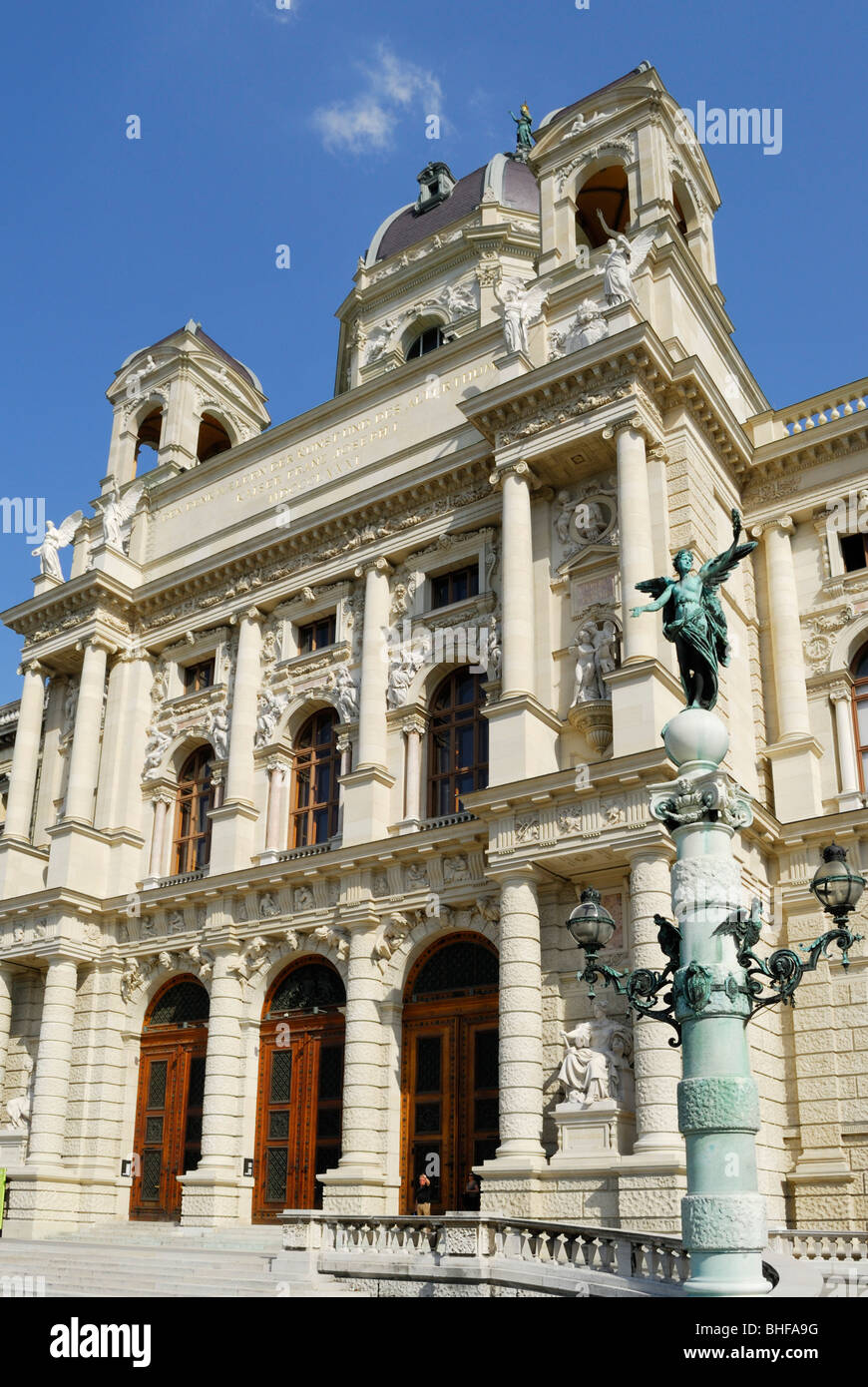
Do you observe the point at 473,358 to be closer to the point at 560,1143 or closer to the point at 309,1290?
the point at 560,1143

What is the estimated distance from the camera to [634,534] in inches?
839

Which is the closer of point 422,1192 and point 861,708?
point 422,1192

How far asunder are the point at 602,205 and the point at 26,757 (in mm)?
18915

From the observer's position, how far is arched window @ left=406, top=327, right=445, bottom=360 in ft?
121

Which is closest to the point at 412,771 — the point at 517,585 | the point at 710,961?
the point at 517,585

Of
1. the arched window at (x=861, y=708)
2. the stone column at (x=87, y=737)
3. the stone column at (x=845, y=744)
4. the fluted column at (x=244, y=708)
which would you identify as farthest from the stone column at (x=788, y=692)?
the stone column at (x=87, y=737)

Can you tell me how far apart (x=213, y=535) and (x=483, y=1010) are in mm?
13732

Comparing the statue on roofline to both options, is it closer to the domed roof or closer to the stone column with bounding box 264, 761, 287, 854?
the domed roof

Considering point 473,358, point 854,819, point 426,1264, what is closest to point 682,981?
point 426,1264

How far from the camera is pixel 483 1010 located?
71.9 ft

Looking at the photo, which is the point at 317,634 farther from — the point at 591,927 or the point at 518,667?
the point at 591,927

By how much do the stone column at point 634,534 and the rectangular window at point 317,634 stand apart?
26.2ft

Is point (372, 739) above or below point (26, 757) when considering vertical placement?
below

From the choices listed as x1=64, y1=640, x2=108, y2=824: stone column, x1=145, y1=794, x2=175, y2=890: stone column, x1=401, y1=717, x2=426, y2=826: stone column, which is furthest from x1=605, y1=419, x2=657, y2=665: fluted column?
x1=64, y1=640, x2=108, y2=824: stone column
